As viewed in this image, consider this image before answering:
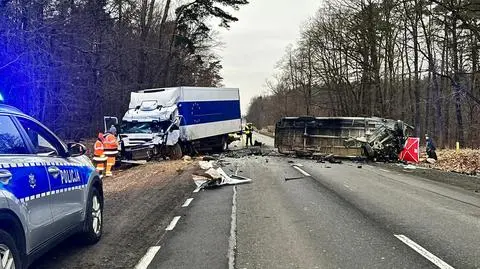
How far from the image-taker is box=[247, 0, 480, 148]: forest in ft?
121

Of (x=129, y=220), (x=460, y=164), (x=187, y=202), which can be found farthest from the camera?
(x=460, y=164)

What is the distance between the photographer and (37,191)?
488 centimetres

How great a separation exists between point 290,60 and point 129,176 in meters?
69.5

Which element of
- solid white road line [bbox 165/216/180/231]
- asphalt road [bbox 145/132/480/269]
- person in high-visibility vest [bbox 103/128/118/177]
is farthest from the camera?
person in high-visibility vest [bbox 103/128/118/177]

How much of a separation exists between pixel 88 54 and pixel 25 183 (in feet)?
69.6

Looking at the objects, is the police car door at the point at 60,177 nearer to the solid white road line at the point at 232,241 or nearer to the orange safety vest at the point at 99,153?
the solid white road line at the point at 232,241

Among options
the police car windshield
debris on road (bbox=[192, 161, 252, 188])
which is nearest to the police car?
debris on road (bbox=[192, 161, 252, 188])

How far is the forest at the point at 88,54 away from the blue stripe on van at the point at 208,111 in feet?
16.6

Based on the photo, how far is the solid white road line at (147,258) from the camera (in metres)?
5.83

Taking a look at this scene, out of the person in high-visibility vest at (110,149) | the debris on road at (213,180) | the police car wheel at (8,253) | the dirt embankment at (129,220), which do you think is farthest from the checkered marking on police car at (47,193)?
the person in high-visibility vest at (110,149)

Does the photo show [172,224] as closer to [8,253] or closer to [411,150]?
[8,253]

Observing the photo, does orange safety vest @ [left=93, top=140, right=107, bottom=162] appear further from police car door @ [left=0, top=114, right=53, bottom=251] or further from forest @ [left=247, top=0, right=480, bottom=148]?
forest @ [left=247, top=0, right=480, bottom=148]

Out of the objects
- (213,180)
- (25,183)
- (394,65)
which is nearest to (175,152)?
(213,180)

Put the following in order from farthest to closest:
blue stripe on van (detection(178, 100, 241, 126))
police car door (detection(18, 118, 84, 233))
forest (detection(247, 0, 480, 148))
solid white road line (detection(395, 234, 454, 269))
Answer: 1. forest (detection(247, 0, 480, 148))
2. blue stripe on van (detection(178, 100, 241, 126))
3. solid white road line (detection(395, 234, 454, 269))
4. police car door (detection(18, 118, 84, 233))
